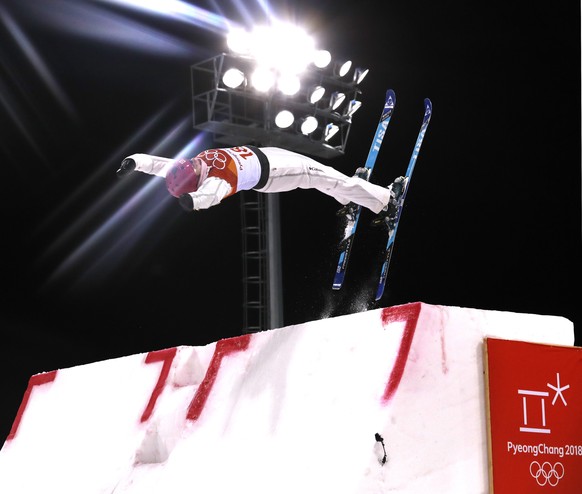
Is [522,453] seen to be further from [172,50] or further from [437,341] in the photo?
[172,50]

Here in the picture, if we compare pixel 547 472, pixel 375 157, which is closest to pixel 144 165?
pixel 547 472

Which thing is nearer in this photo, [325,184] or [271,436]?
[271,436]

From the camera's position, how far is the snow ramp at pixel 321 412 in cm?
258

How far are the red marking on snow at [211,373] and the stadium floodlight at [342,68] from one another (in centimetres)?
594

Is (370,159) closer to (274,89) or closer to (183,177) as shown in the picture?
(274,89)

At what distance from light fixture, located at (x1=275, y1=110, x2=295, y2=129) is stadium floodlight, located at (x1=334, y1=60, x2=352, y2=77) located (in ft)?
2.70

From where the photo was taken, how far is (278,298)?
8.38m

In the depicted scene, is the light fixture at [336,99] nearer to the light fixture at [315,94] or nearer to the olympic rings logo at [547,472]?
the light fixture at [315,94]

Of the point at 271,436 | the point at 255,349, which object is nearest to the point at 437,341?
the point at 271,436

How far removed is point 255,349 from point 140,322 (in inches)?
311

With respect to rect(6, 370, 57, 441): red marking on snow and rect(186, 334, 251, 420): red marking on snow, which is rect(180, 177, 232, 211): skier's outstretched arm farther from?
rect(6, 370, 57, 441): red marking on snow

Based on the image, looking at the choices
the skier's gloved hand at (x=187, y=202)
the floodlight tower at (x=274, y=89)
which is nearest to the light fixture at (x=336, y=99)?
the floodlight tower at (x=274, y=89)

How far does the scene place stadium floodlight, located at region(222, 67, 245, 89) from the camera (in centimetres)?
858

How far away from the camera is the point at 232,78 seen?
861cm
